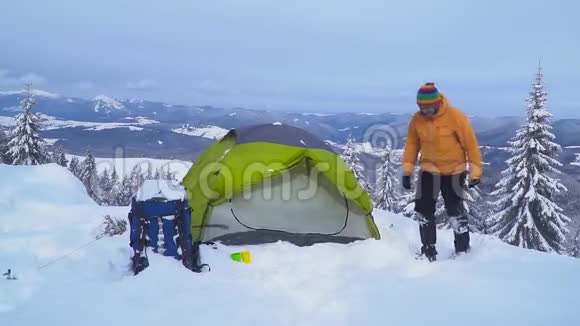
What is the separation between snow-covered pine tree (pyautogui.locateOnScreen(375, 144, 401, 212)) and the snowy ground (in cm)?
1862

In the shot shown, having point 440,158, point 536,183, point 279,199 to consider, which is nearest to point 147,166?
point 536,183

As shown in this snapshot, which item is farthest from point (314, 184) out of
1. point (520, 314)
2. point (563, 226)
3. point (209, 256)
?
point (563, 226)

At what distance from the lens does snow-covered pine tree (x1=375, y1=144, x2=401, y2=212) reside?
24.2m

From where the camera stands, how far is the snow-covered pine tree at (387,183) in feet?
79.5

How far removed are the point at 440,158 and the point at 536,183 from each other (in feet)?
43.2

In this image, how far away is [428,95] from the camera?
4.67 meters

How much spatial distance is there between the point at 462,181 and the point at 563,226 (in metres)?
13.8

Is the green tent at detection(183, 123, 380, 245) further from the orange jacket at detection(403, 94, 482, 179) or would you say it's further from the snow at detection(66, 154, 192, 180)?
the snow at detection(66, 154, 192, 180)

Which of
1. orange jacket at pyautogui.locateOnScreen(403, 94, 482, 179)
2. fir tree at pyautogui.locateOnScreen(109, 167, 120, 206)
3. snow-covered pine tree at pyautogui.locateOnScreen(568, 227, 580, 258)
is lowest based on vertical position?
snow-covered pine tree at pyautogui.locateOnScreen(568, 227, 580, 258)

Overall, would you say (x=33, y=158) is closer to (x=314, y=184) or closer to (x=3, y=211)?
(x=3, y=211)

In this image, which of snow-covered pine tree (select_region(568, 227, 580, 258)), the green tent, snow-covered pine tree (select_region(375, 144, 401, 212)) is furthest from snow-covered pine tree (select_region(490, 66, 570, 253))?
the green tent

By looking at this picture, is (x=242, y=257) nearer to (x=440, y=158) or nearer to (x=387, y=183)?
(x=440, y=158)

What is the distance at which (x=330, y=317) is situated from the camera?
3.38m

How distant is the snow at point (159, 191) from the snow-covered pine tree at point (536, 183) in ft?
49.2
